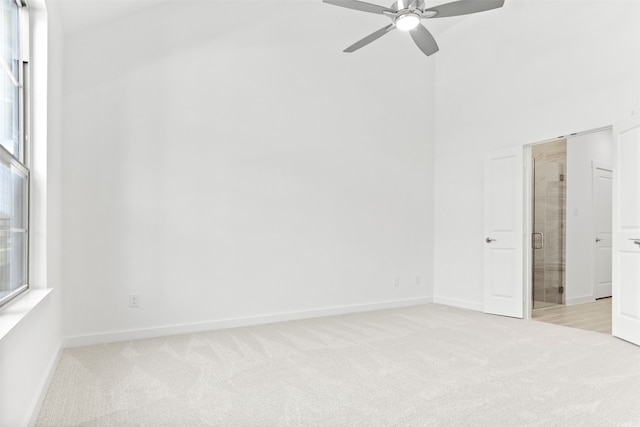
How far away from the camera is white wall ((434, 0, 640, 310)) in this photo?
420 cm

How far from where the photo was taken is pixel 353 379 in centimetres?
291

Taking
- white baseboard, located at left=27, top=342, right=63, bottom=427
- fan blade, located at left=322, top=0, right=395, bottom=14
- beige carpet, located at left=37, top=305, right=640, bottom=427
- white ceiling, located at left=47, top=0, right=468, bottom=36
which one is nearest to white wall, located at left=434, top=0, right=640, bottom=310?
beige carpet, located at left=37, top=305, right=640, bottom=427

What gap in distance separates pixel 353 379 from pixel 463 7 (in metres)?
2.81

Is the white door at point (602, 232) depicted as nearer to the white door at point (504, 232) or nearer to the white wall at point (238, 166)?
the white door at point (504, 232)

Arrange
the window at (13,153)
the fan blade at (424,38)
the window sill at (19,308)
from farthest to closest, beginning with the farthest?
the fan blade at (424,38), the window at (13,153), the window sill at (19,308)

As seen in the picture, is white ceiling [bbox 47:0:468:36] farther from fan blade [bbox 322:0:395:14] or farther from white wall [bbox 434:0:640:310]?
white wall [bbox 434:0:640:310]

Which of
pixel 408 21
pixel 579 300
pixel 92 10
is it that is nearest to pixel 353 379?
pixel 408 21

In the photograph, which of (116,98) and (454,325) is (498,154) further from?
(116,98)

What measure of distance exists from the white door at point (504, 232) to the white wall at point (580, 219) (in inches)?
66.9

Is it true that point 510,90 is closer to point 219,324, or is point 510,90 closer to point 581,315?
point 581,315

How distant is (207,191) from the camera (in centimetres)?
440

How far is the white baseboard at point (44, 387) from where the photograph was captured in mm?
2259

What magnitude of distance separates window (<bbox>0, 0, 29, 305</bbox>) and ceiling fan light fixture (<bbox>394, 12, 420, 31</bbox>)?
2.53 meters

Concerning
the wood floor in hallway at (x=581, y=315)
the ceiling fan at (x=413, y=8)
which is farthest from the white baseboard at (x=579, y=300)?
the ceiling fan at (x=413, y=8)
